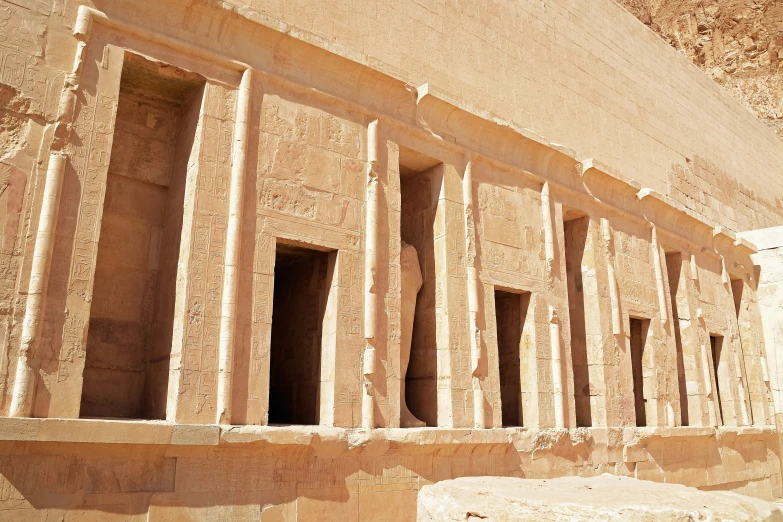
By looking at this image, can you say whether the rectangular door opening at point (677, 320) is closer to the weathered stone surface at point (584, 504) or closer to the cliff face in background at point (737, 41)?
the weathered stone surface at point (584, 504)

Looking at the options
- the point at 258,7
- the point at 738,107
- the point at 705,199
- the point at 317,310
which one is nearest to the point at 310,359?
the point at 317,310

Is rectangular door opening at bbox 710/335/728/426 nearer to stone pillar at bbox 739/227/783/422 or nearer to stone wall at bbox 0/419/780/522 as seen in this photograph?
stone pillar at bbox 739/227/783/422

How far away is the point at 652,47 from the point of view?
12.4 m

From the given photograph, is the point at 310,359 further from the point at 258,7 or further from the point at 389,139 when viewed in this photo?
the point at 258,7

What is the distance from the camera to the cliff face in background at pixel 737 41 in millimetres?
19500

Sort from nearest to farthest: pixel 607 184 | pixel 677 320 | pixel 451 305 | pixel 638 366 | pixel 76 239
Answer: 1. pixel 76 239
2. pixel 451 305
3. pixel 607 184
4. pixel 638 366
5. pixel 677 320

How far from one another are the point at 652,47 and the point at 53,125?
35.9ft

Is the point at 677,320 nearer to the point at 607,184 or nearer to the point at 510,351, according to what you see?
the point at 607,184

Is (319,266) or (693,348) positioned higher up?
(319,266)

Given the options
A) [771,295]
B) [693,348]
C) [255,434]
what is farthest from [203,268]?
[771,295]

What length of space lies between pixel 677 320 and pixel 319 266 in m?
6.73

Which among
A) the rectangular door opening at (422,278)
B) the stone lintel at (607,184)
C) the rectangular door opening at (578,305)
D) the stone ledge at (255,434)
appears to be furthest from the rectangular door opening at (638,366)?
the rectangular door opening at (422,278)

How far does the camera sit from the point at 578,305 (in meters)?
9.06

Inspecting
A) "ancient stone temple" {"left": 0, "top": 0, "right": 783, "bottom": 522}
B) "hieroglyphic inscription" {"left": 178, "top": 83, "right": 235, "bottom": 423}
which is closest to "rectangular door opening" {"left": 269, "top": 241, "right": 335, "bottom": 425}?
"ancient stone temple" {"left": 0, "top": 0, "right": 783, "bottom": 522}
